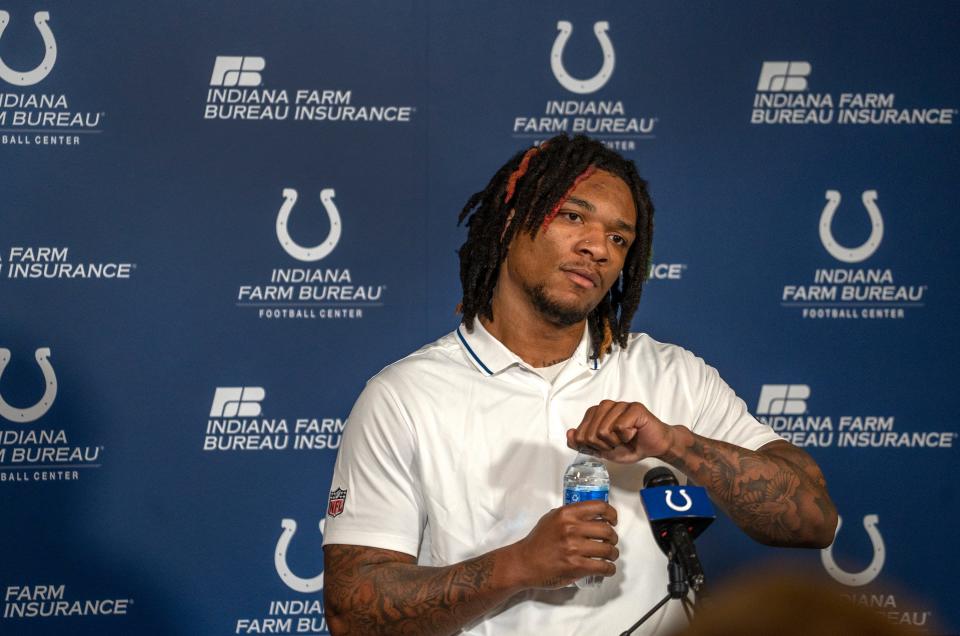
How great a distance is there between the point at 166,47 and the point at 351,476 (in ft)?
6.02

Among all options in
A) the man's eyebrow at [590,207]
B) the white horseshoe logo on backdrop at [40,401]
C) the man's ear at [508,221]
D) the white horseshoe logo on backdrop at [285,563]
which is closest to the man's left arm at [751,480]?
the man's eyebrow at [590,207]

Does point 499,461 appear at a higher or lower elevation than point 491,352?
lower

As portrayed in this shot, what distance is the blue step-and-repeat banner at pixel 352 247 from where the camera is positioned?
317cm

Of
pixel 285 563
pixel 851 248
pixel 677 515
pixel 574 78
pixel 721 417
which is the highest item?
pixel 574 78

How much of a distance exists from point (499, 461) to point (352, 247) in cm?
141

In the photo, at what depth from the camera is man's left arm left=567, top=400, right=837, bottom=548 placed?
6.02 ft

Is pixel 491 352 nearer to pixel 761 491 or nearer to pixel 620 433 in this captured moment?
pixel 620 433

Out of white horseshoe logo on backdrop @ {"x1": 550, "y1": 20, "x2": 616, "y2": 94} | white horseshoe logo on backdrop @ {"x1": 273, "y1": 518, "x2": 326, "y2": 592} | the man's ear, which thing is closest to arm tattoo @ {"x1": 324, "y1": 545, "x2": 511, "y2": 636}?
the man's ear

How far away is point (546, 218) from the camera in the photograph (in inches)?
87.2

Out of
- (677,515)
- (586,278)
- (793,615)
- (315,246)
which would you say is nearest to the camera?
(793,615)

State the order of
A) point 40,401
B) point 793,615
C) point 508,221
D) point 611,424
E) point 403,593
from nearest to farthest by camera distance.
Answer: point 793,615, point 611,424, point 403,593, point 508,221, point 40,401

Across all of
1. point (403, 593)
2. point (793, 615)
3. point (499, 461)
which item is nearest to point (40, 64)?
point (499, 461)

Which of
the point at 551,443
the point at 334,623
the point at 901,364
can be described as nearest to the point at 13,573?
the point at 334,623

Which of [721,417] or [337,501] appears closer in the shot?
[337,501]
